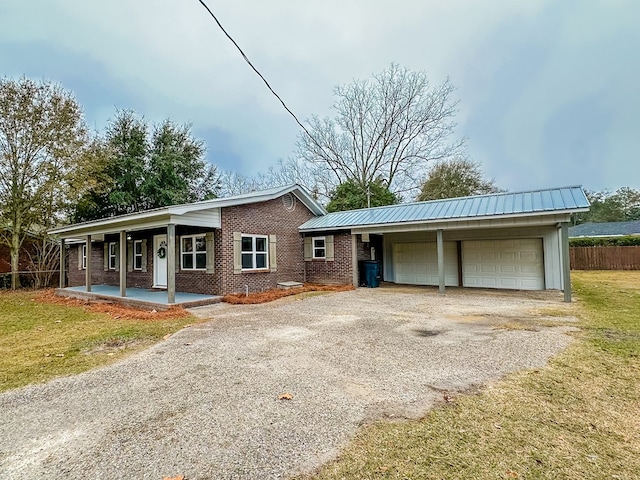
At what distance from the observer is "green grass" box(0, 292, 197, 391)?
465 centimetres

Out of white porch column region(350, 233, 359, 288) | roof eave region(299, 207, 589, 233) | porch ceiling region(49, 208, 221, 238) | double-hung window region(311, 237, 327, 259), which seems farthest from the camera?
double-hung window region(311, 237, 327, 259)

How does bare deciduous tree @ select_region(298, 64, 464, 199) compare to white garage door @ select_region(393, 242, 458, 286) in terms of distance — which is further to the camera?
bare deciduous tree @ select_region(298, 64, 464, 199)

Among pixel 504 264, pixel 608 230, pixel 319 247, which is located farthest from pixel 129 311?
pixel 608 230

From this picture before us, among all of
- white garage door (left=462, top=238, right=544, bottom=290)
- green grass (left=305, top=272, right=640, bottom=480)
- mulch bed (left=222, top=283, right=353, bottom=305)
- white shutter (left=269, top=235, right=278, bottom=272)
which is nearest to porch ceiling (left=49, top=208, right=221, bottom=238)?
mulch bed (left=222, top=283, right=353, bottom=305)

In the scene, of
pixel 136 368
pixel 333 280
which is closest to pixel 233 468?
pixel 136 368

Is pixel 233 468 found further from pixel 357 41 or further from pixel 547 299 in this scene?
pixel 357 41

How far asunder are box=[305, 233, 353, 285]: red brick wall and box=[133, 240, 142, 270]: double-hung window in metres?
7.20

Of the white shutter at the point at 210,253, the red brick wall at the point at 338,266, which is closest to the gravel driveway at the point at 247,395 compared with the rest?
the white shutter at the point at 210,253

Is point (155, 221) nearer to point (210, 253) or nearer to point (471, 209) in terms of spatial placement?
point (210, 253)

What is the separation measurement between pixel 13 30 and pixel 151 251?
764 centimetres

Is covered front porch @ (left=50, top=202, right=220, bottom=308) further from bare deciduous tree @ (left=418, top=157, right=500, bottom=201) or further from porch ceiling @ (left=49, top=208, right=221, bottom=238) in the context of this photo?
bare deciduous tree @ (left=418, top=157, right=500, bottom=201)

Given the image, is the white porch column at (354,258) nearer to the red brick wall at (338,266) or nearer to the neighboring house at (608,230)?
the red brick wall at (338,266)

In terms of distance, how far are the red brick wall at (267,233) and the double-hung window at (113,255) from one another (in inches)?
302

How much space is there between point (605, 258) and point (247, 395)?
26346 mm
